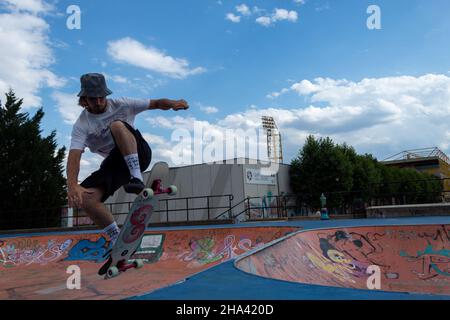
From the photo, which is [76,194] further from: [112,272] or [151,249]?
[151,249]

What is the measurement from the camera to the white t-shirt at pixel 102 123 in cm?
343

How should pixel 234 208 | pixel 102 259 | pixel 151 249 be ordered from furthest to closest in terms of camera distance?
pixel 234 208 → pixel 151 249 → pixel 102 259

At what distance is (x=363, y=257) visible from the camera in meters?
7.35

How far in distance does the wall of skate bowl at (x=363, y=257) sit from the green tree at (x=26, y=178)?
18.2 meters

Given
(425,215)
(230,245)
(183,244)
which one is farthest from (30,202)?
(425,215)

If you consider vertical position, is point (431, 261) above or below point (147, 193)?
below

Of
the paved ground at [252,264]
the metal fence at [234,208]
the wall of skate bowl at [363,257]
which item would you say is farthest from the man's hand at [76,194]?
the metal fence at [234,208]

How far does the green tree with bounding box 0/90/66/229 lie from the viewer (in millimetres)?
21641

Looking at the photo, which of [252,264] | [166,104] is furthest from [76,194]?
[252,264]

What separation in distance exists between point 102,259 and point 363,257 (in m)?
7.17

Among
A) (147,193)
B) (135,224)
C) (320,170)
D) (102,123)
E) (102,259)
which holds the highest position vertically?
(320,170)

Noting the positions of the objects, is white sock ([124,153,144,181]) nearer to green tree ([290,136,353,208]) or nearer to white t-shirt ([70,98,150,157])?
white t-shirt ([70,98,150,157])
